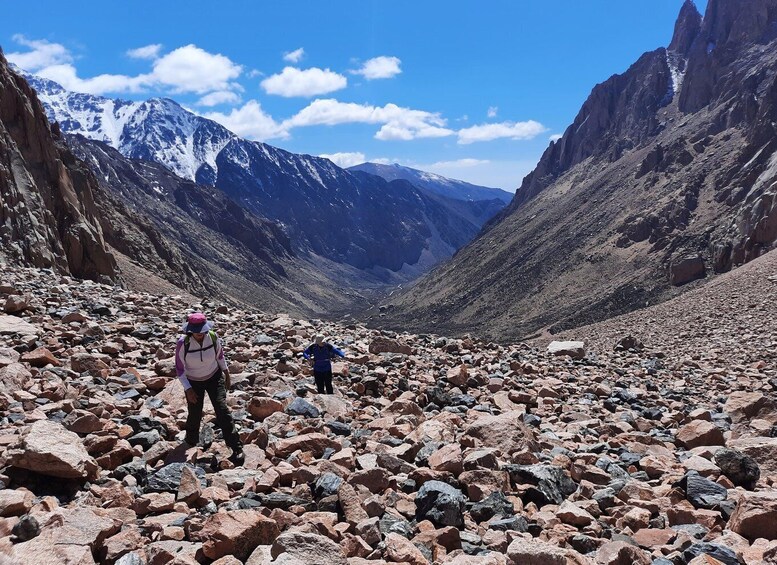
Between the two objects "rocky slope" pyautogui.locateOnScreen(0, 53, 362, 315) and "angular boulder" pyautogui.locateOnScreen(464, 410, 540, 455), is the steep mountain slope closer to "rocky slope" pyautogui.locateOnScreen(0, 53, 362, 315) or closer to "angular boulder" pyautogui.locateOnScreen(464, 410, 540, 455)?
"rocky slope" pyautogui.locateOnScreen(0, 53, 362, 315)

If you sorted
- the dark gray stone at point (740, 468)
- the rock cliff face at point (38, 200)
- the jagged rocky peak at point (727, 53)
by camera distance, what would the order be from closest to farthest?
1. the dark gray stone at point (740, 468)
2. the rock cliff face at point (38, 200)
3. the jagged rocky peak at point (727, 53)

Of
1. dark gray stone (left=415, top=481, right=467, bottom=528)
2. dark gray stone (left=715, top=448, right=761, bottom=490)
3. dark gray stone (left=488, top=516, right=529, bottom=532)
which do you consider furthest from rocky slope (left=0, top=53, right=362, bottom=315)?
dark gray stone (left=715, top=448, right=761, bottom=490)

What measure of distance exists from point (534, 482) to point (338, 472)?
213 centimetres

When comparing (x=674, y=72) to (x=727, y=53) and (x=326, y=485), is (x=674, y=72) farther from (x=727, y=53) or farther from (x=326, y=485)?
(x=326, y=485)

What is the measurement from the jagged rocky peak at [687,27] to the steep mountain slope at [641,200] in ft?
1.08

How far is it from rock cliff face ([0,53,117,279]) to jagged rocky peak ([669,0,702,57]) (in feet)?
557

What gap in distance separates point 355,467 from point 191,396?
2.31m

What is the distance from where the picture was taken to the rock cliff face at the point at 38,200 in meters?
29.8

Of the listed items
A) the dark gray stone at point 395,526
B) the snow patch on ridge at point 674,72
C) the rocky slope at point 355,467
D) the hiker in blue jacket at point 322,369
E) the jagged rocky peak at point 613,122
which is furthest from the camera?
the snow patch on ridge at point 674,72

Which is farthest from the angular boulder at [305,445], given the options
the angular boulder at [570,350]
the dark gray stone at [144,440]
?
the angular boulder at [570,350]

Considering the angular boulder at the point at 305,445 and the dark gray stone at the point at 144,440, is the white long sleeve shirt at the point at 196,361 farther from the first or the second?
the angular boulder at the point at 305,445

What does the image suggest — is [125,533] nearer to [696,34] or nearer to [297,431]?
[297,431]

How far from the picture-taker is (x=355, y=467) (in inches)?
249

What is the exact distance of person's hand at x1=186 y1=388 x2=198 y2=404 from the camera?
23.3 ft
